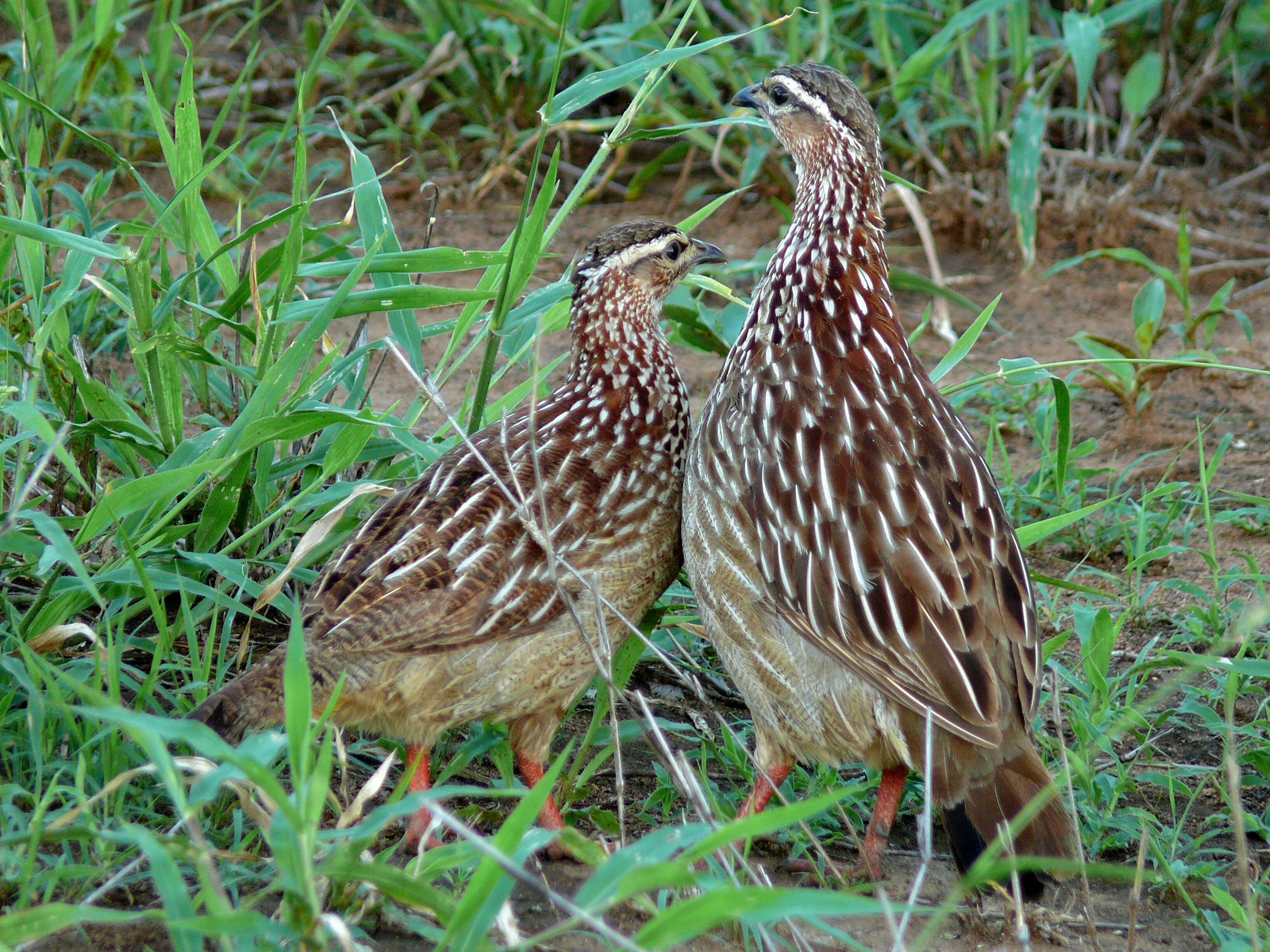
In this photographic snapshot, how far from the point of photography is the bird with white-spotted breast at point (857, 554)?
115 inches

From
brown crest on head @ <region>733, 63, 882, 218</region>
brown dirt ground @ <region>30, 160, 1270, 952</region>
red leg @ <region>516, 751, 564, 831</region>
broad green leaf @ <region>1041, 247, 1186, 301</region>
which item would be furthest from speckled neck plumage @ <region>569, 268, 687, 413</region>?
broad green leaf @ <region>1041, 247, 1186, 301</region>

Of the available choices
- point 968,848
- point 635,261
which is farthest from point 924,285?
point 968,848

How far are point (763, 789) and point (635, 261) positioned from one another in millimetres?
1430

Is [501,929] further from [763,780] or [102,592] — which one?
[102,592]

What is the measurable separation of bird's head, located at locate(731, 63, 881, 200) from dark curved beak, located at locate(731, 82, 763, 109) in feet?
0.49

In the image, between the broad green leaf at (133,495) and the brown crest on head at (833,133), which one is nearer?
the broad green leaf at (133,495)

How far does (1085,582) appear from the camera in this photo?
434cm

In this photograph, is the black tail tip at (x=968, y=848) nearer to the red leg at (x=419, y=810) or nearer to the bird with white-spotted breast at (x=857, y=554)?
the bird with white-spotted breast at (x=857, y=554)

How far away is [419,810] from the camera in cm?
318

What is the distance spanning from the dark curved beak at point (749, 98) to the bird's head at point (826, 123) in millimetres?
148

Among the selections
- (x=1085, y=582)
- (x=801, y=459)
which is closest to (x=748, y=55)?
(x=1085, y=582)

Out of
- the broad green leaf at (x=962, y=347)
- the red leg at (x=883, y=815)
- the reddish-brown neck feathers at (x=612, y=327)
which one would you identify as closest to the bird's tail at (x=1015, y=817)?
the red leg at (x=883, y=815)

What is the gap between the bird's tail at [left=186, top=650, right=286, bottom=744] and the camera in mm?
2828

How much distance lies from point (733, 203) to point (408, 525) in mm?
3847
